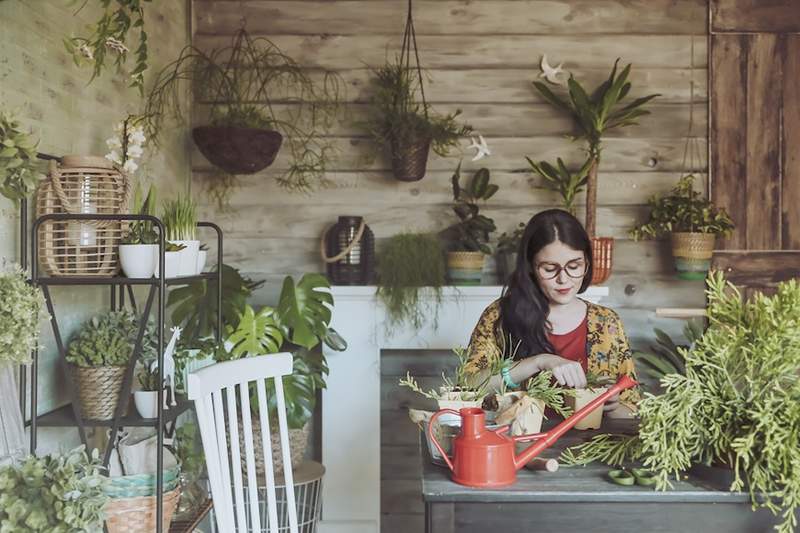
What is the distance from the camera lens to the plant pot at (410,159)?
10.9ft

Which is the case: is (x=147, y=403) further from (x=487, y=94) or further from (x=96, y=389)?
(x=487, y=94)

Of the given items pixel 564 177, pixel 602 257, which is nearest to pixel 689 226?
pixel 602 257

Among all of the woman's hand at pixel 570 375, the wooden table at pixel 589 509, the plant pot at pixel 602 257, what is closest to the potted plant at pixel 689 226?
the plant pot at pixel 602 257

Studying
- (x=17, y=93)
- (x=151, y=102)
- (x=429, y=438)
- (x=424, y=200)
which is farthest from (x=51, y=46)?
(x=424, y=200)

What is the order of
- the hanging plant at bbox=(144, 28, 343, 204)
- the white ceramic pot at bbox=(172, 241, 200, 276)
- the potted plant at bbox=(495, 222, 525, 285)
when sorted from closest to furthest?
the white ceramic pot at bbox=(172, 241, 200, 276)
the hanging plant at bbox=(144, 28, 343, 204)
the potted plant at bbox=(495, 222, 525, 285)

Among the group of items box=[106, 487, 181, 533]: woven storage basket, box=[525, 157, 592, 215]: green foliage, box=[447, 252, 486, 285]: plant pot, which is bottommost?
box=[106, 487, 181, 533]: woven storage basket

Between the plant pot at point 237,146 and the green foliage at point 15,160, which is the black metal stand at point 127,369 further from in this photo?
the plant pot at point 237,146

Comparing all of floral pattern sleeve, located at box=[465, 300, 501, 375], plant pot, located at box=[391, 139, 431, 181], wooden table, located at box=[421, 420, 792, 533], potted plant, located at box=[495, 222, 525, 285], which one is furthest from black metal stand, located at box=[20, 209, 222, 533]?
potted plant, located at box=[495, 222, 525, 285]

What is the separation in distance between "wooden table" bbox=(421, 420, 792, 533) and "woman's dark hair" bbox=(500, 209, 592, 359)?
1.18 metres

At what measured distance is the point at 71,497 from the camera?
142cm

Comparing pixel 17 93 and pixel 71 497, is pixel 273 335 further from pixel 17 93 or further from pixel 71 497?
pixel 71 497

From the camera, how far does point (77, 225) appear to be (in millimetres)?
2012

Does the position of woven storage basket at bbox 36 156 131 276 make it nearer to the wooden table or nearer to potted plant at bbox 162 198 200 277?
potted plant at bbox 162 198 200 277

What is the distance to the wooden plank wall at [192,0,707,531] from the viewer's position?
3.53m
